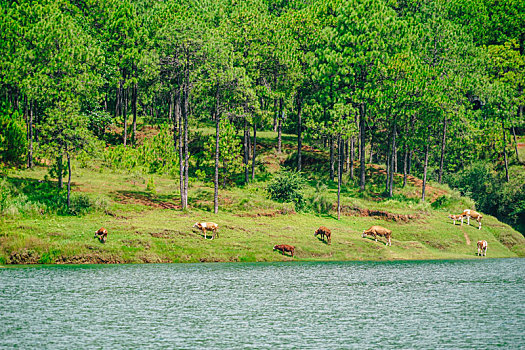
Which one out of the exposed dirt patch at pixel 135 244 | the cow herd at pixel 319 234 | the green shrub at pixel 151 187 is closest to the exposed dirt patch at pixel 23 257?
the cow herd at pixel 319 234

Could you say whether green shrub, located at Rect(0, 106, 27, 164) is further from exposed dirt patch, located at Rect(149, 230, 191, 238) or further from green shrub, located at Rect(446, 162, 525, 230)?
green shrub, located at Rect(446, 162, 525, 230)

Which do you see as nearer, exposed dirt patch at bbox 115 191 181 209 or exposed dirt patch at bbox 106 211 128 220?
exposed dirt patch at bbox 106 211 128 220

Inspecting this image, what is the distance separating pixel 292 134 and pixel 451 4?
169 feet

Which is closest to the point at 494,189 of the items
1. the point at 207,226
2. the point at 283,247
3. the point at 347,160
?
the point at 347,160

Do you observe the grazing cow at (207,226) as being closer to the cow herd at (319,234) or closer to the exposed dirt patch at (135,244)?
the cow herd at (319,234)

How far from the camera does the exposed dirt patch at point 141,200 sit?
68062 millimetres

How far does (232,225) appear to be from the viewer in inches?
2500

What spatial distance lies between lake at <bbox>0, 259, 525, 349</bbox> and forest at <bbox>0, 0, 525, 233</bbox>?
814 inches

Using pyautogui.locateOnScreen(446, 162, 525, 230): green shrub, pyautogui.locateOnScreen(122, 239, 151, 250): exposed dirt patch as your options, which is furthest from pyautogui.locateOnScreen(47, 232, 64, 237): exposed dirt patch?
pyautogui.locateOnScreen(446, 162, 525, 230): green shrub

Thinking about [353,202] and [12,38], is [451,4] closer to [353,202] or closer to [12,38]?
[353,202]

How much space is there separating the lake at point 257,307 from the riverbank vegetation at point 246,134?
9367 mm

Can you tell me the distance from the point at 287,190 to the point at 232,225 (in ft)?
47.9

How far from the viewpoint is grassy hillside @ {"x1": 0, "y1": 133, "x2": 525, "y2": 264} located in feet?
177

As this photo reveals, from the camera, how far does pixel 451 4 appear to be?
13425 cm
